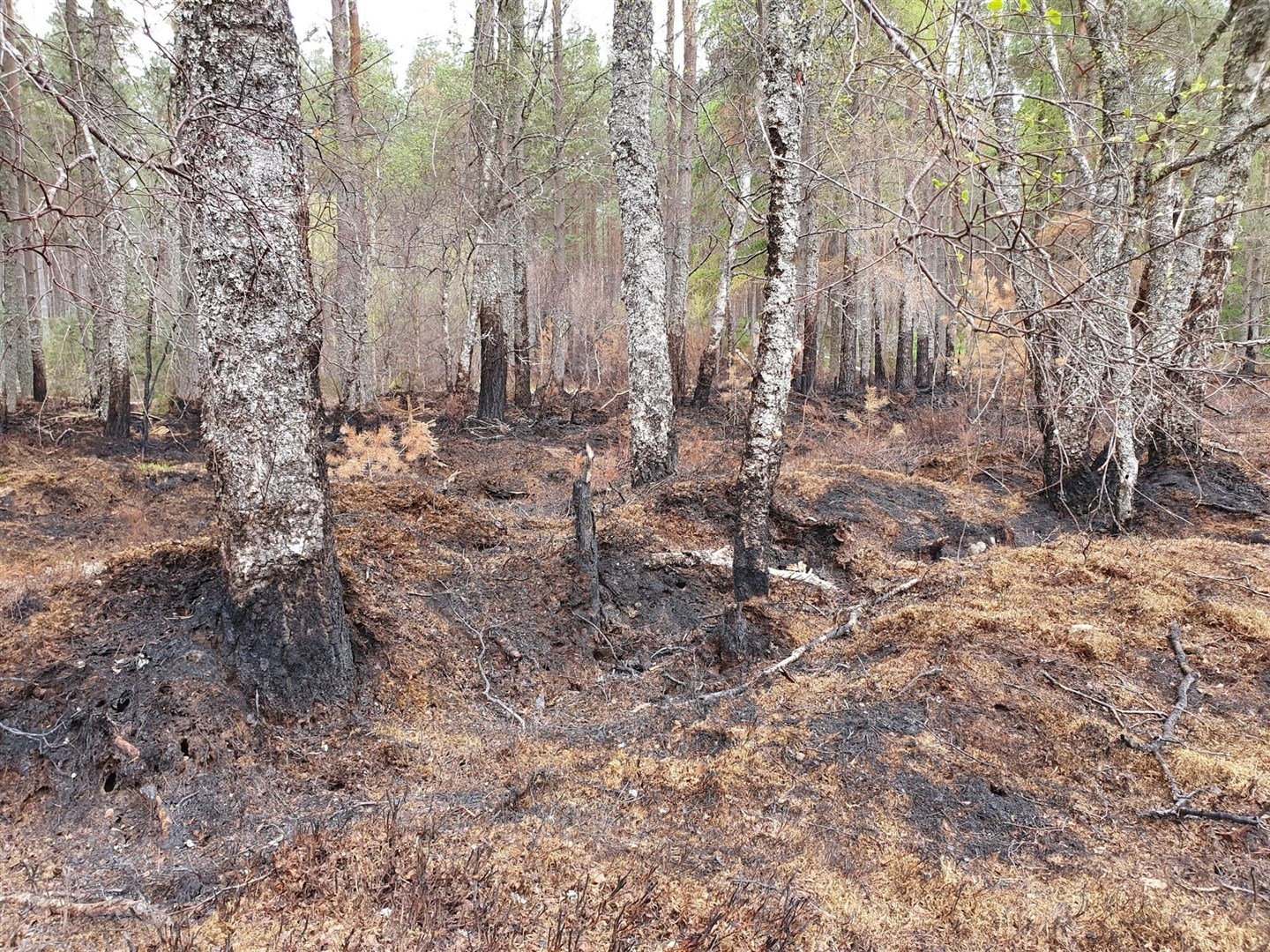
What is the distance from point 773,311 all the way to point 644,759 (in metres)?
2.96

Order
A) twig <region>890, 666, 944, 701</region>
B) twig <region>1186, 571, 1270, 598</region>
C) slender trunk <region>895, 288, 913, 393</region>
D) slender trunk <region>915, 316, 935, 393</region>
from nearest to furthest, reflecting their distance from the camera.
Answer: twig <region>890, 666, 944, 701</region>, twig <region>1186, 571, 1270, 598</region>, slender trunk <region>895, 288, 913, 393</region>, slender trunk <region>915, 316, 935, 393</region>

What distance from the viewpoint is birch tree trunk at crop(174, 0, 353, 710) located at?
3479 millimetres

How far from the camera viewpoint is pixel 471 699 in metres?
4.45

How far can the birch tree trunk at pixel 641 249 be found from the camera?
7527 millimetres

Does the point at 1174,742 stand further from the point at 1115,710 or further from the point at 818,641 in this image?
the point at 818,641

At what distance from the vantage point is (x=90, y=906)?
2.40 meters

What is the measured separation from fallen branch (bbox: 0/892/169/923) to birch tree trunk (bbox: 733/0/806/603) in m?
3.77

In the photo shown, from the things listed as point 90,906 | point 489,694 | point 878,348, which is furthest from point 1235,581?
point 878,348

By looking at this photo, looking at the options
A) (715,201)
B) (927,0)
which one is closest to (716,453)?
(927,0)

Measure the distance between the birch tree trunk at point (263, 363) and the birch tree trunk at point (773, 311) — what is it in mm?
2792

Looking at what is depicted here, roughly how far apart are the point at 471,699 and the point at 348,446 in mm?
7447

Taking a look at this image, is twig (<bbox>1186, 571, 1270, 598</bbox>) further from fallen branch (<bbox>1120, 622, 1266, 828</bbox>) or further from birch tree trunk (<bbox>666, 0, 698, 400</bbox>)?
birch tree trunk (<bbox>666, 0, 698, 400</bbox>)

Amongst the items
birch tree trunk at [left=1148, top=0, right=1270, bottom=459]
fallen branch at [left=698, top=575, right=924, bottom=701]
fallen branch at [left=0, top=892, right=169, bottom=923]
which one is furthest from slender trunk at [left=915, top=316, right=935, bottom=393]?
fallen branch at [left=0, top=892, right=169, bottom=923]

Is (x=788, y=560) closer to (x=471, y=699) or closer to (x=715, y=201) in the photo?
(x=471, y=699)
